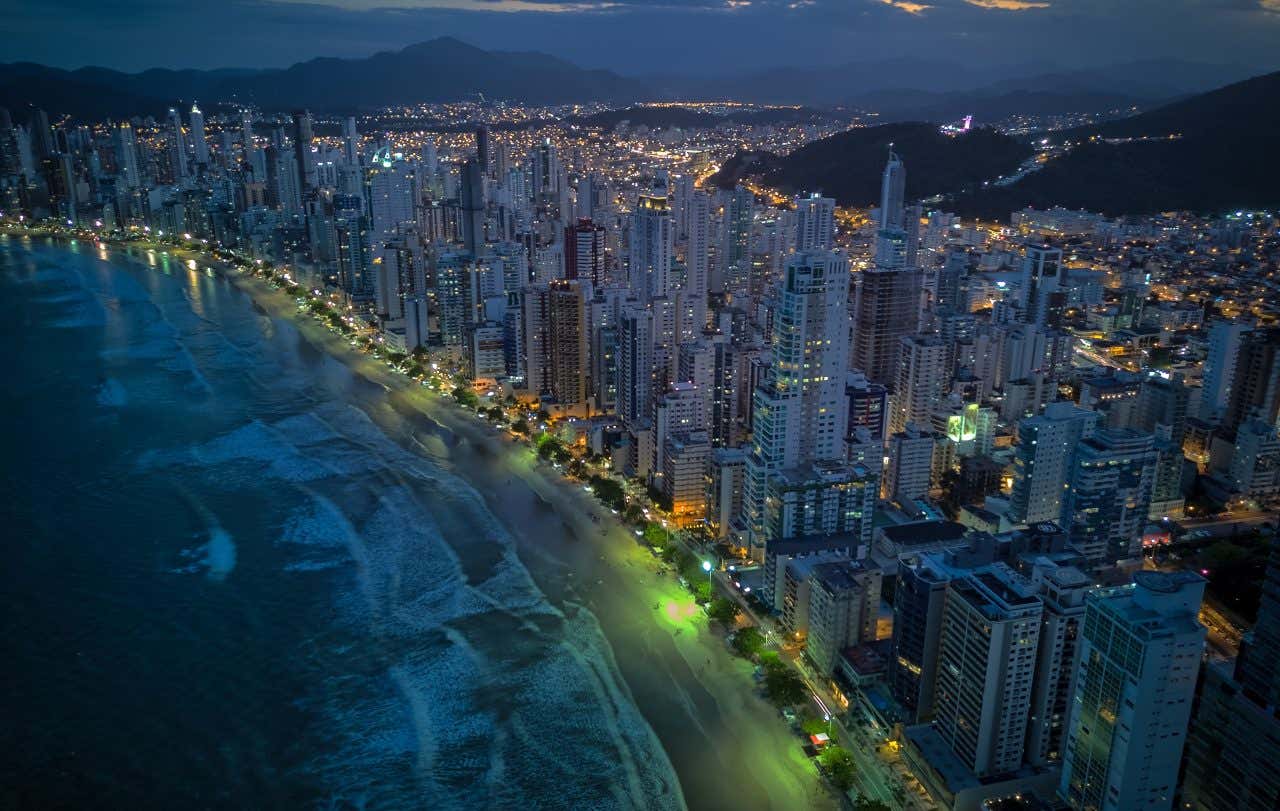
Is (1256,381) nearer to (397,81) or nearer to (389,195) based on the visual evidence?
(389,195)

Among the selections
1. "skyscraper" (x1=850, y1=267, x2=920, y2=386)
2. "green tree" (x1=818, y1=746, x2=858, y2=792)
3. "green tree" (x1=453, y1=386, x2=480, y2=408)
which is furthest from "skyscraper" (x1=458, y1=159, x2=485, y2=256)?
"green tree" (x1=818, y1=746, x2=858, y2=792)

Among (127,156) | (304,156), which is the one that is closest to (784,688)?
(304,156)

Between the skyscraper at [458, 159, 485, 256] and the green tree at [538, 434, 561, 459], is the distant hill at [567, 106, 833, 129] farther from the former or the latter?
the green tree at [538, 434, 561, 459]

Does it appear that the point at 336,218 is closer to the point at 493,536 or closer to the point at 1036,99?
the point at 493,536

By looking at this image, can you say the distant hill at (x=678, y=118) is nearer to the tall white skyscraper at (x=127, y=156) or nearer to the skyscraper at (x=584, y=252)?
the tall white skyscraper at (x=127, y=156)

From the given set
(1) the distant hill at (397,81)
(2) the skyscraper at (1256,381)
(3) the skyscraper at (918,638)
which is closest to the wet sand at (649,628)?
(3) the skyscraper at (918,638)

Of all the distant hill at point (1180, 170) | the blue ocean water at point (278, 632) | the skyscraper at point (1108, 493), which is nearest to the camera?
the blue ocean water at point (278, 632)
